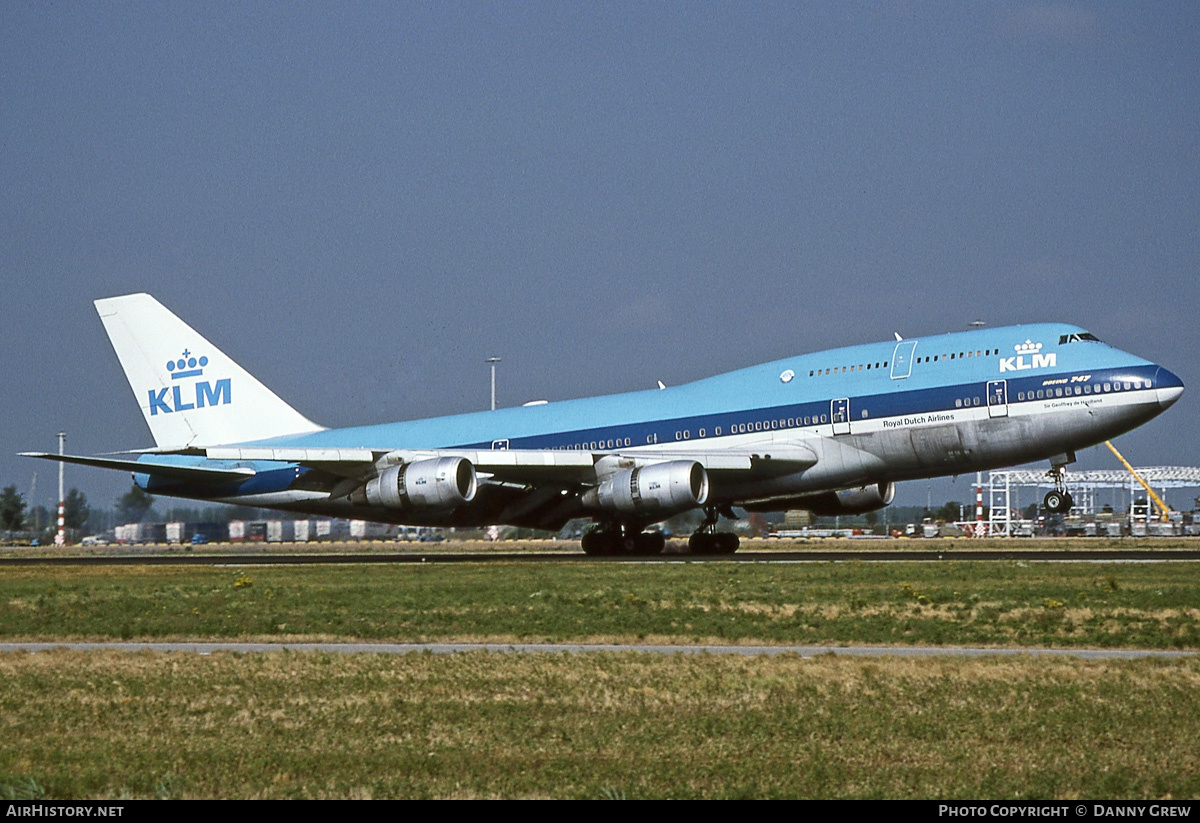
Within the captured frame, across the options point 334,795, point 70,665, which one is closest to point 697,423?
point 70,665

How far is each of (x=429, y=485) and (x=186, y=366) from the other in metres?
14.7

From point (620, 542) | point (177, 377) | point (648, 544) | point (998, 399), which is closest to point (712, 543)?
point (648, 544)

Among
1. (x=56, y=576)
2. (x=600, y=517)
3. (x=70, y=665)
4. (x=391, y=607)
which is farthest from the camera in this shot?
(x=600, y=517)

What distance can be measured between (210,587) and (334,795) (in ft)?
72.3

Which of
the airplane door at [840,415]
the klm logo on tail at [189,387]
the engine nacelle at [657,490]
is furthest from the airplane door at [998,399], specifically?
the klm logo on tail at [189,387]

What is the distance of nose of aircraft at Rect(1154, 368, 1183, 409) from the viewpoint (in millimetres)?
37750

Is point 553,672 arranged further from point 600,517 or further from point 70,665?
point 600,517

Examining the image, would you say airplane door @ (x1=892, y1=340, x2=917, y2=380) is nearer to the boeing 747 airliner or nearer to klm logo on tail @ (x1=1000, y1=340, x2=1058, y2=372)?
the boeing 747 airliner

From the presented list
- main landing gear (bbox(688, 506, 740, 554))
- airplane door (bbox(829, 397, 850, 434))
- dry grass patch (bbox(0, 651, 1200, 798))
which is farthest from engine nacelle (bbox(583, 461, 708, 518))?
dry grass patch (bbox(0, 651, 1200, 798))

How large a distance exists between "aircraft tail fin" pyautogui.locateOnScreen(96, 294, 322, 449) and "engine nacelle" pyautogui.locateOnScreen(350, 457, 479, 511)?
38.3 ft

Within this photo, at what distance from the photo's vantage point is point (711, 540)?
45.3 metres

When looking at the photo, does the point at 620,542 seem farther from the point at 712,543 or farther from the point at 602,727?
the point at 602,727

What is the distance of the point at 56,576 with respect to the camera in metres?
37.2

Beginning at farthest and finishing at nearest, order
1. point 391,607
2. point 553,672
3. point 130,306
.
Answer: point 130,306
point 391,607
point 553,672
